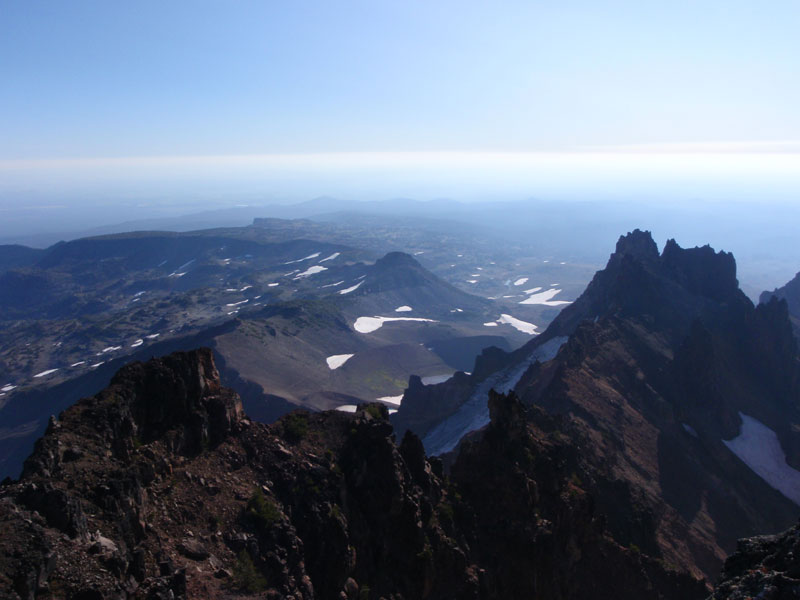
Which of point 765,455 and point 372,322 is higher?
point 765,455

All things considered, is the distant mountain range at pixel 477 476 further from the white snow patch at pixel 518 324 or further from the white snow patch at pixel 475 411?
the white snow patch at pixel 518 324

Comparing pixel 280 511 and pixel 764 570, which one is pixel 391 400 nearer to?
pixel 280 511

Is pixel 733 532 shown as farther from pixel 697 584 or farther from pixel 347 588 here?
pixel 347 588

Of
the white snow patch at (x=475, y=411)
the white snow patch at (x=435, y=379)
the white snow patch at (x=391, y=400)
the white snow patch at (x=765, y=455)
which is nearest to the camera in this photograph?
the white snow patch at (x=765, y=455)

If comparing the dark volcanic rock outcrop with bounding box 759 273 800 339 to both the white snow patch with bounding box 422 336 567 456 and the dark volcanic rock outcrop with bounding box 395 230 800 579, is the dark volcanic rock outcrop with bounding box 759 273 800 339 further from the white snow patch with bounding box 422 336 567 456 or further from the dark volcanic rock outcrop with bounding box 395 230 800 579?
the white snow patch with bounding box 422 336 567 456

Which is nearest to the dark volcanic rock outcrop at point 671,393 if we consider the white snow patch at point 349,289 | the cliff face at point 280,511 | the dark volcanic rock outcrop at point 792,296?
the cliff face at point 280,511

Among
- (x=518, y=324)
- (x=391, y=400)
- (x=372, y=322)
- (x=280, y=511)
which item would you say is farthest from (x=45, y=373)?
(x=280, y=511)
